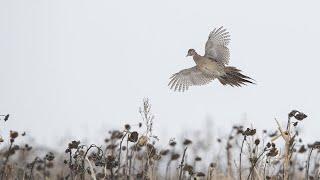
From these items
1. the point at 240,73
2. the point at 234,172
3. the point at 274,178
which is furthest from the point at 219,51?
the point at 274,178

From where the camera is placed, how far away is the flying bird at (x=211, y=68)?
27.6 ft

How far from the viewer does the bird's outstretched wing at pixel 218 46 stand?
9195 mm

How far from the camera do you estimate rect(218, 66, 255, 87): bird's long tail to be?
26.4 ft

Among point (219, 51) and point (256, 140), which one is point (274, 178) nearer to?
point (256, 140)

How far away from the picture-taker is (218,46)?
30.4 feet

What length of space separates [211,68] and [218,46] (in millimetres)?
495

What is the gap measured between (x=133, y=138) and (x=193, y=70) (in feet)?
15.7

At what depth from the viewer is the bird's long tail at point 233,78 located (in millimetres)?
8047

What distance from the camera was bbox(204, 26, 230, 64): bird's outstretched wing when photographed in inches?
362

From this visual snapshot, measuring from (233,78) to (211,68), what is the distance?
0.86 metres

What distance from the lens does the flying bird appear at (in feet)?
27.6

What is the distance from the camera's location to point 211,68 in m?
8.95

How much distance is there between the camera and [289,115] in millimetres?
5043

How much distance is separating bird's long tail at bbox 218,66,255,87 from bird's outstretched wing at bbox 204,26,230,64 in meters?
0.78
